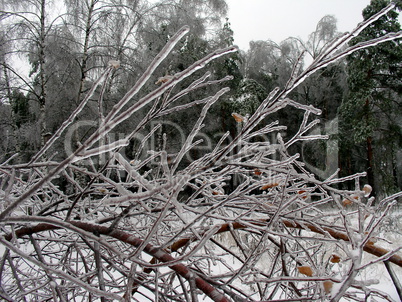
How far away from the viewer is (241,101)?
10.7 metres

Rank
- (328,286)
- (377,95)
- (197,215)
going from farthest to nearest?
1. (377,95)
2. (197,215)
3. (328,286)

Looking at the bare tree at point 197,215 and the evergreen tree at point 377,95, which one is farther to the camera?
the evergreen tree at point 377,95

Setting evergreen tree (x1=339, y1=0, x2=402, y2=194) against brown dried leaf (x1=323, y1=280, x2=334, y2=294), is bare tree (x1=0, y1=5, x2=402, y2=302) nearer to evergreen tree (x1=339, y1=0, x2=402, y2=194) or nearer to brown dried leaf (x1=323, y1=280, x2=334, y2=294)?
brown dried leaf (x1=323, y1=280, x2=334, y2=294)

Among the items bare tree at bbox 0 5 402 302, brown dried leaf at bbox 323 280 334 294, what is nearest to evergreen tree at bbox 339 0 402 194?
bare tree at bbox 0 5 402 302

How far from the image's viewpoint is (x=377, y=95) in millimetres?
9266

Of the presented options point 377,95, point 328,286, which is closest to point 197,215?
point 328,286

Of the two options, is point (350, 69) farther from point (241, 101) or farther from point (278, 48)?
point (278, 48)

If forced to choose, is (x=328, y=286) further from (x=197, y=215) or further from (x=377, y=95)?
(x=377, y=95)

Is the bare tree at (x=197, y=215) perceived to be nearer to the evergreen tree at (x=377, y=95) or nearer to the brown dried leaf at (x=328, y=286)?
the brown dried leaf at (x=328, y=286)

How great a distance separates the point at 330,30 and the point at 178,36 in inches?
526

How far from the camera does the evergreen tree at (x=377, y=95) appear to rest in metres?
8.96

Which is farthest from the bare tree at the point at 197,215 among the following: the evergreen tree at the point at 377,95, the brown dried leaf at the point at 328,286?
the evergreen tree at the point at 377,95

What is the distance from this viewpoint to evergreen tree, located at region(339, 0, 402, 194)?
8.96m

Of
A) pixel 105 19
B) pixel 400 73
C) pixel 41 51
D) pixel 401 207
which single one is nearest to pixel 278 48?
pixel 400 73
